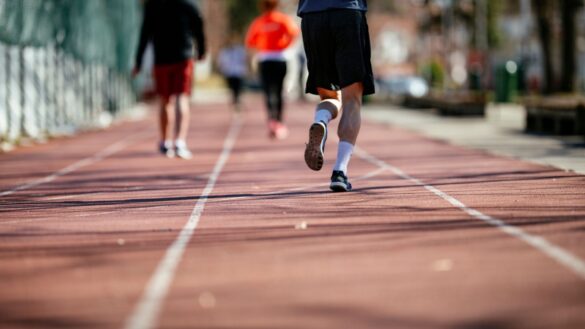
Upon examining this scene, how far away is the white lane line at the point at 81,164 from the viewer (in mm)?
9992

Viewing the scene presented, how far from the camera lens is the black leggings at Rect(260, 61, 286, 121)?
1744 centimetres

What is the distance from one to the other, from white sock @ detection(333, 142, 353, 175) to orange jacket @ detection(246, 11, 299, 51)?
8.57m

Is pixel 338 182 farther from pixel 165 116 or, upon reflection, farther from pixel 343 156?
pixel 165 116

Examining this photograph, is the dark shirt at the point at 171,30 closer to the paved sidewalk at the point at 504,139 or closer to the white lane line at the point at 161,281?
the paved sidewalk at the point at 504,139

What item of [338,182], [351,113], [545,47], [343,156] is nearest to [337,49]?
[351,113]

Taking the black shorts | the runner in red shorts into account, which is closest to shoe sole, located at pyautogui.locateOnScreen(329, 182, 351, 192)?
the black shorts

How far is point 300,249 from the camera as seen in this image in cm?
562

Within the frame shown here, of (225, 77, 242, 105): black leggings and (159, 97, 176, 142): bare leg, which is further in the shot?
(225, 77, 242, 105): black leggings

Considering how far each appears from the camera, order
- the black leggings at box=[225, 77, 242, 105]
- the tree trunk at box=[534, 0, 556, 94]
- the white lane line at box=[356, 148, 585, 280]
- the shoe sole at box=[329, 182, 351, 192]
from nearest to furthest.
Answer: the white lane line at box=[356, 148, 585, 280] < the shoe sole at box=[329, 182, 351, 192] < the black leggings at box=[225, 77, 242, 105] < the tree trunk at box=[534, 0, 556, 94]

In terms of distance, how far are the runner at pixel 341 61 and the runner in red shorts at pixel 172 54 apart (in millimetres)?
4807

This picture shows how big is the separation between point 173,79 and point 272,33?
374 cm

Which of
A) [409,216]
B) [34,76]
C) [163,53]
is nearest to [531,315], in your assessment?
[409,216]

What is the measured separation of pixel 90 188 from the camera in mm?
9648

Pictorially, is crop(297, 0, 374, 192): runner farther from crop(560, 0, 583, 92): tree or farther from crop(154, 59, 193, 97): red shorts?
crop(560, 0, 583, 92): tree
